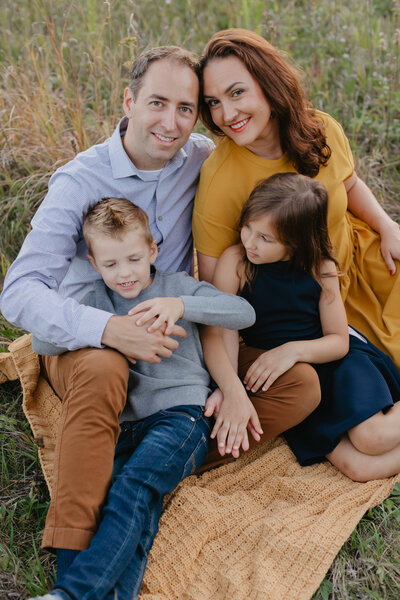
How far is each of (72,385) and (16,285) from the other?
0.49 meters

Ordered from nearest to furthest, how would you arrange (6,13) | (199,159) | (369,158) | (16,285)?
(16,285) → (199,159) → (369,158) → (6,13)

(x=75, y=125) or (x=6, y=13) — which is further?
(x=6, y=13)

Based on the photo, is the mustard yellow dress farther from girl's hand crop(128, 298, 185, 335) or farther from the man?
girl's hand crop(128, 298, 185, 335)

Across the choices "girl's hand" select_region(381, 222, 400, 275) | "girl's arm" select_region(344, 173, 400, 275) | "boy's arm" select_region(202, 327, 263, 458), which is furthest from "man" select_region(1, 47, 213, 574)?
"girl's hand" select_region(381, 222, 400, 275)

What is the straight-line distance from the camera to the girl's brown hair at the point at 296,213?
2.38 metres

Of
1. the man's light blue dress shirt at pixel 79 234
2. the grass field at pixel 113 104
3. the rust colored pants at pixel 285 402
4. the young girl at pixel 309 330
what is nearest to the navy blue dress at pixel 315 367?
the young girl at pixel 309 330

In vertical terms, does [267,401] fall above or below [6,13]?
below

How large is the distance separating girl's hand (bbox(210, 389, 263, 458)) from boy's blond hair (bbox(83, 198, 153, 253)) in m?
0.70

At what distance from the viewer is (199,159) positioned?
281 centimetres

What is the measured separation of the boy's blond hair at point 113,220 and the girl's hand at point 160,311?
26 centimetres

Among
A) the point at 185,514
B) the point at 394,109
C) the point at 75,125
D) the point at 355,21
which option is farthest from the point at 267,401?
the point at 355,21

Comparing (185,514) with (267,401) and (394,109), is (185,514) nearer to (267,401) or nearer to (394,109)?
(267,401)

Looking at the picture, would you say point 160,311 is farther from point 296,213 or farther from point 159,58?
point 159,58

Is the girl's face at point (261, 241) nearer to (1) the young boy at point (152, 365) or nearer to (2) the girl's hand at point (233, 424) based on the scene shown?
(1) the young boy at point (152, 365)
